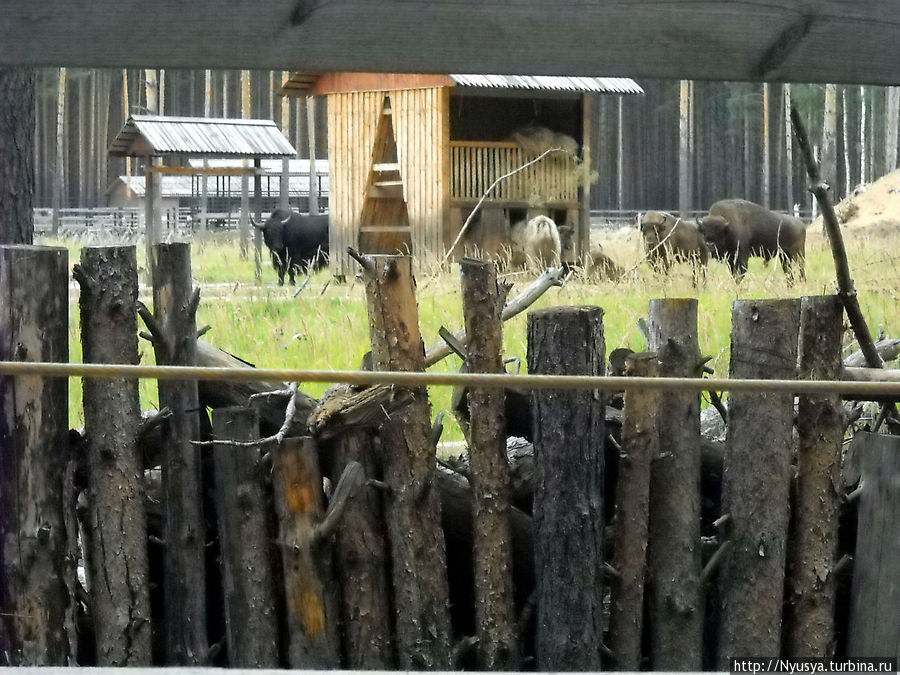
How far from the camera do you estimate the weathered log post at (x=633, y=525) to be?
3.09 m

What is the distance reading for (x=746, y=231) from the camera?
15.6 meters

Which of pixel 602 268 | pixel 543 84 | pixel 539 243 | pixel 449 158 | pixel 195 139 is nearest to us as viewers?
pixel 602 268

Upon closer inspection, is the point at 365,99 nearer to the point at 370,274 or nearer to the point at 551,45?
the point at 370,274

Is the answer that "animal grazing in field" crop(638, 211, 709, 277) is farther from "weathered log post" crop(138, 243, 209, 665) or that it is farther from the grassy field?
"weathered log post" crop(138, 243, 209, 665)

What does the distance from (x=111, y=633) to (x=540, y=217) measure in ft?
39.0

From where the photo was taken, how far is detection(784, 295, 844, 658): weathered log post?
312cm

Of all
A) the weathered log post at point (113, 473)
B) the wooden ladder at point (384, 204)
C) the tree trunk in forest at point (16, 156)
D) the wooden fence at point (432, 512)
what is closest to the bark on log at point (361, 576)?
the wooden fence at point (432, 512)

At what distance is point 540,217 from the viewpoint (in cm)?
1440

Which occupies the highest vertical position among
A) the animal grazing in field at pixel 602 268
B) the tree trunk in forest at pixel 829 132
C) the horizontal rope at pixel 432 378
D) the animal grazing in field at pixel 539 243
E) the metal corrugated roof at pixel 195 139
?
the tree trunk in forest at pixel 829 132

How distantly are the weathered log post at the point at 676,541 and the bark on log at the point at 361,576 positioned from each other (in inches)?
31.1

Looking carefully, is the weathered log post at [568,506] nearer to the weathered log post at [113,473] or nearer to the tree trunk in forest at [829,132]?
the weathered log post at [113,473]

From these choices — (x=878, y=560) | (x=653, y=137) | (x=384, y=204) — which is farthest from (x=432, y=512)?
(x=653, y=137)

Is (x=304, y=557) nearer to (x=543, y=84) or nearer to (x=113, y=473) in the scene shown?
(x=113, y=473)

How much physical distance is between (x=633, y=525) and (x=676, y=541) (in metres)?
0.14
